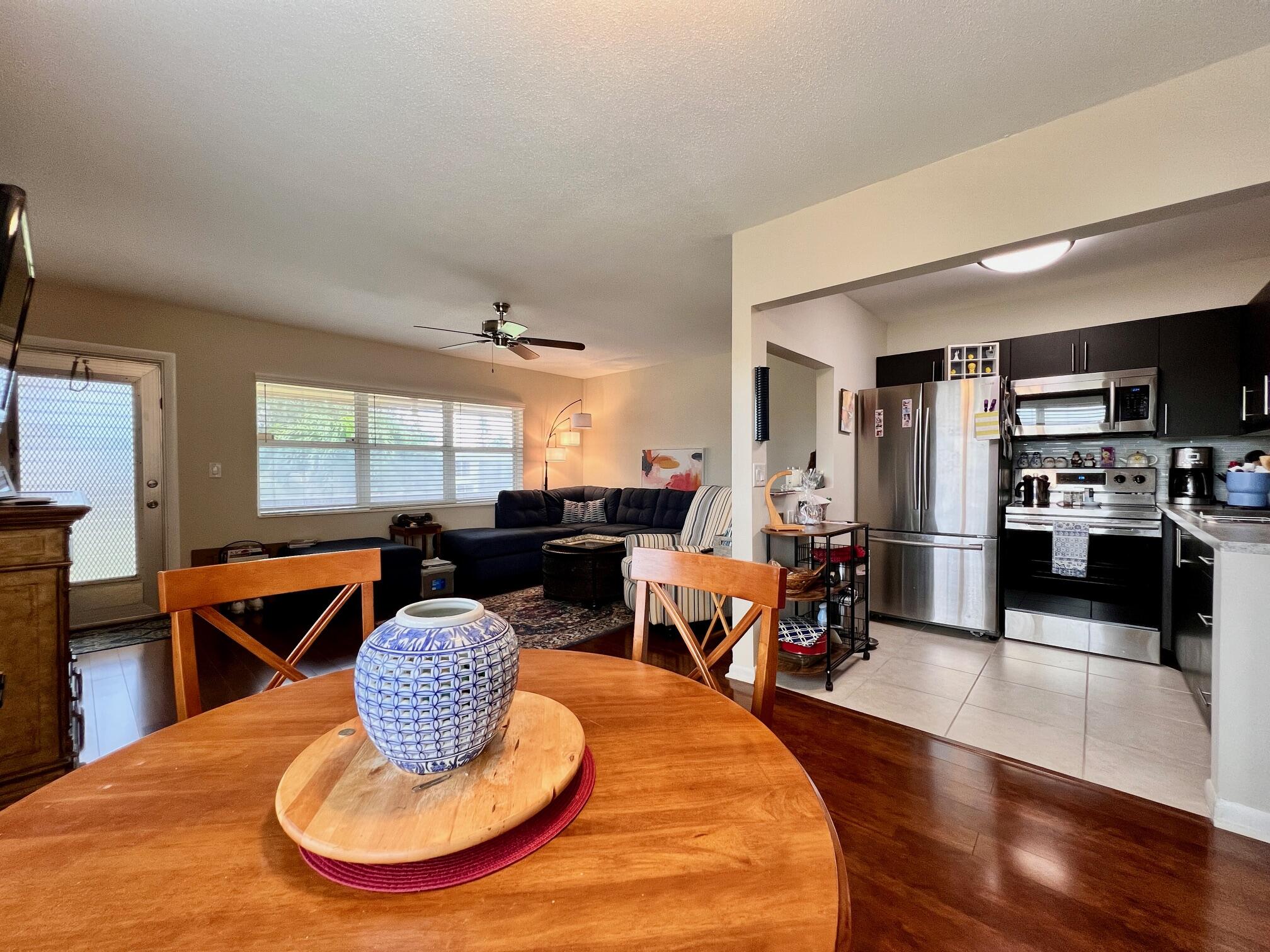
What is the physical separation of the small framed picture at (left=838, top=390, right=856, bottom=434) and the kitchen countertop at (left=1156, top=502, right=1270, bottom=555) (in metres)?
1.79

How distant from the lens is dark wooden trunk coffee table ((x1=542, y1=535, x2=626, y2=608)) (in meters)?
4.24

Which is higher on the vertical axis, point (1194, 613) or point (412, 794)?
point (412, 794)

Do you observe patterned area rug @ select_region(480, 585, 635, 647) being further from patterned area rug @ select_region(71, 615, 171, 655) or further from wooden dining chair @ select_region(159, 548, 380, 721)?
patterned area rug @ select_region(71, 615, 171, 655)

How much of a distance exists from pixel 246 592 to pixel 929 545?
3.87 metres

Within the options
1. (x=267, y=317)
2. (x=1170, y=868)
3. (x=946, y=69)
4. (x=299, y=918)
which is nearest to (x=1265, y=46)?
(x=946, y=69)

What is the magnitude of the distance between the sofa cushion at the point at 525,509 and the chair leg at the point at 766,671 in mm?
4991

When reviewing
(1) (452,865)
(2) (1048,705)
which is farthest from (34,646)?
(2) (1048,705)

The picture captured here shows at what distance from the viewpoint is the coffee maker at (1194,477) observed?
124 inches

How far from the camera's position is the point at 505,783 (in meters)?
0.64

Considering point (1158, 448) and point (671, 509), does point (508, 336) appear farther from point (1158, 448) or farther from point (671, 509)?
point (1158, 448)

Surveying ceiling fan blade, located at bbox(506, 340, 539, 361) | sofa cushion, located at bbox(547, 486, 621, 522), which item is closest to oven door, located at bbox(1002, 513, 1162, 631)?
ceiling fan blade, located at bbox(506, 340, 539, 361)

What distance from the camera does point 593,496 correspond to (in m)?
6.68

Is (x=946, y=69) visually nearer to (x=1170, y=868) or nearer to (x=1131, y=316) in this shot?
(x=1170, y=868)

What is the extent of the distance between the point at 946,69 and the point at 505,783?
2.34m
